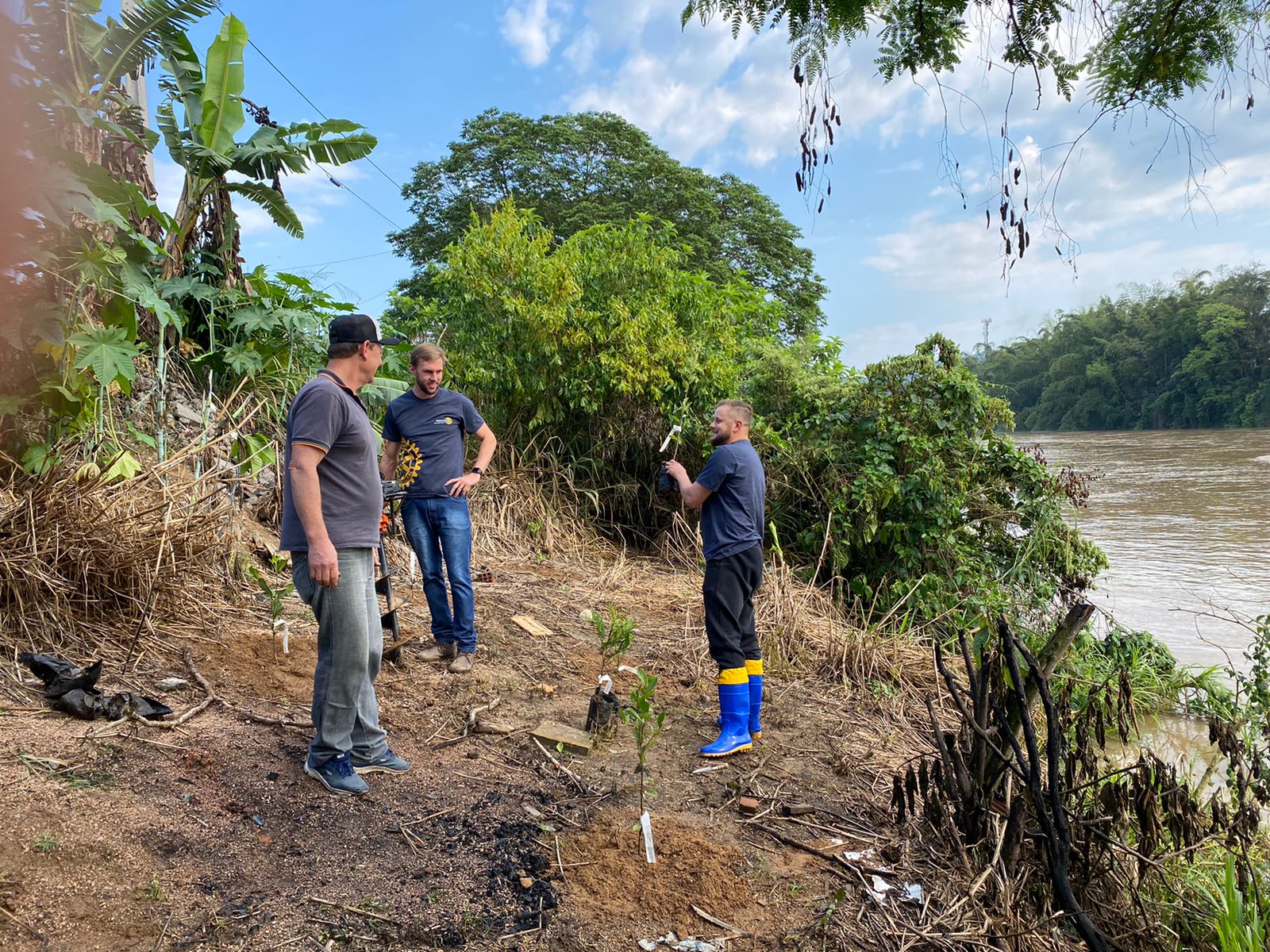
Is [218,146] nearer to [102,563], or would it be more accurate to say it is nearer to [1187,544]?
[102,563]

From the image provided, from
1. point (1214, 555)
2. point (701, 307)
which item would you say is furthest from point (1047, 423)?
point (701, 307)

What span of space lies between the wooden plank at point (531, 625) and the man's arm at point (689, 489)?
7.19 feet

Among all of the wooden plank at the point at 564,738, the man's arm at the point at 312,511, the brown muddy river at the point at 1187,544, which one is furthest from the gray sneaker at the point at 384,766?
the brown muddy river at the point at 1187,544

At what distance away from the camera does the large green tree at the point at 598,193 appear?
86.7 feet

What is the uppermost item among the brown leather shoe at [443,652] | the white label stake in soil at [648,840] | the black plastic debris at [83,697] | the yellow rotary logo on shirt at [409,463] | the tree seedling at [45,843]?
the yellow rotary logo on shirt at [409,463]

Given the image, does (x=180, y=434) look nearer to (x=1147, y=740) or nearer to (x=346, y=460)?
(x=346, y=460)

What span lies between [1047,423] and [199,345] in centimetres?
5913

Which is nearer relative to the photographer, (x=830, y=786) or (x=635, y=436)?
(x=830, y=786)

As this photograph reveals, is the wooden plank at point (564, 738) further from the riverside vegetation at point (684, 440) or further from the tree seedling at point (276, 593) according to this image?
the tree seedling at point (276, 593)

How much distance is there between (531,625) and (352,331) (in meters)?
3.44

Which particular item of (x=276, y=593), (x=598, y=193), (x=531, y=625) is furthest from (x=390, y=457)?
(x=598, y=193)

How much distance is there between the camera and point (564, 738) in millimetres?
4289

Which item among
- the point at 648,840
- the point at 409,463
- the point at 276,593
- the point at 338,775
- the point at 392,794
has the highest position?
the point at 409,463

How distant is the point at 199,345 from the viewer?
8.06 metres
